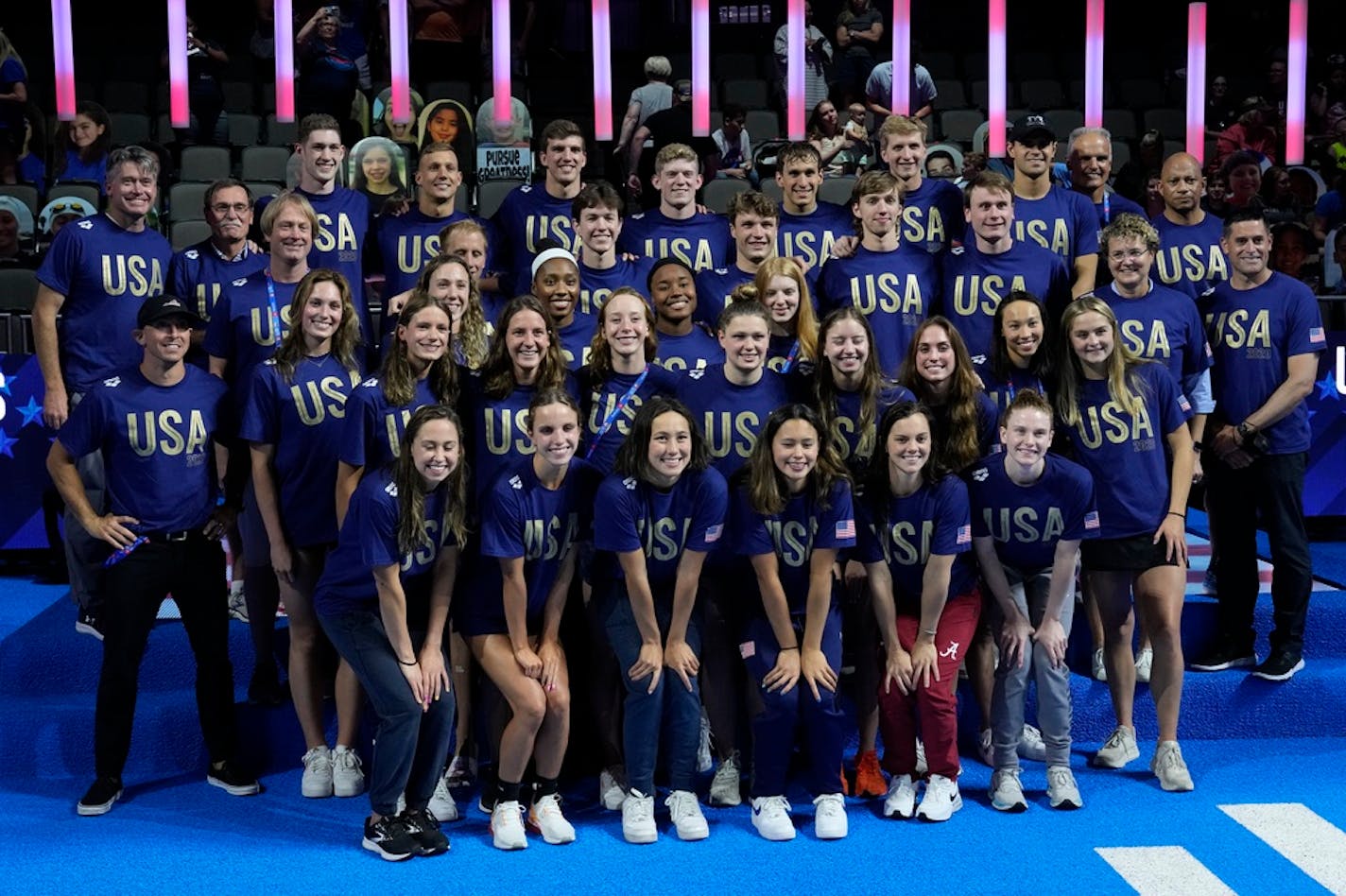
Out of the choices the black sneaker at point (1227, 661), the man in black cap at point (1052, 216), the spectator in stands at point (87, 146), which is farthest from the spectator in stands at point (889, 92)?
the black sneaker at point (1227, 661)

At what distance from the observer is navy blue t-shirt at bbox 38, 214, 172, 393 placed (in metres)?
5.23

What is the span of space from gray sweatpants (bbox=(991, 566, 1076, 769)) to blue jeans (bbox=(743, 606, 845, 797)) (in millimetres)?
498

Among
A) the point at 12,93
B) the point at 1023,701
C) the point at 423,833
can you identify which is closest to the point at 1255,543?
the point at 1023,701

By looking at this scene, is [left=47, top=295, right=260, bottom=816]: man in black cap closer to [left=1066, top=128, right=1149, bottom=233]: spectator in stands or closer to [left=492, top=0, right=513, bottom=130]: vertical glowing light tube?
[left=492, top=0, right=513, bottom=130]: vertical glowing light tube

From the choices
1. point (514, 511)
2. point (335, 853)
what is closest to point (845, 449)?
point (514, 511)

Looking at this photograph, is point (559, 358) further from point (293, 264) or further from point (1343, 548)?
point (1343, 548)

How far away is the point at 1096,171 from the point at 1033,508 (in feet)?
5.35

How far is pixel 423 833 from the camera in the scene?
14.9ft

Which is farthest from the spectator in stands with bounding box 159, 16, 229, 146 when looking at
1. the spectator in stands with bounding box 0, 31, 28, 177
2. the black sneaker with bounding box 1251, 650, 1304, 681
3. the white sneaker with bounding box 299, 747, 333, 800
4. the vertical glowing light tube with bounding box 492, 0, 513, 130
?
the black sneaker with bounding box 1251, 650, 1304, 681

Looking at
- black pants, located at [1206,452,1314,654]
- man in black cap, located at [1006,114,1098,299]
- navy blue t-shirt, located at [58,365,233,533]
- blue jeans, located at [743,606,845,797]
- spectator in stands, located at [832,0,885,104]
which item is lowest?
blue jeans, located at [743,606,845,797]

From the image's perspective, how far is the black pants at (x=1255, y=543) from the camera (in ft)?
18.0

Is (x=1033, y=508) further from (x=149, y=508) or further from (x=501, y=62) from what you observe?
(x=501, y=62)

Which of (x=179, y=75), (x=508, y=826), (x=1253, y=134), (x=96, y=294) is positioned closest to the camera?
(x=508, y=826)

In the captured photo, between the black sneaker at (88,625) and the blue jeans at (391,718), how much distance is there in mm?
1259
